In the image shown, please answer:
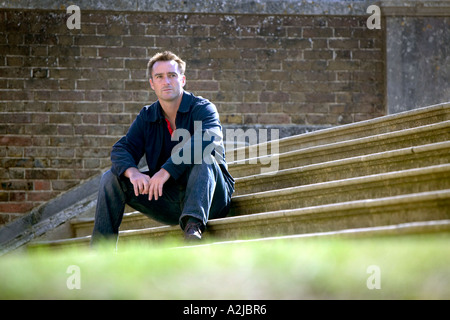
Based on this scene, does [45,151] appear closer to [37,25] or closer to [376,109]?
[37,25]

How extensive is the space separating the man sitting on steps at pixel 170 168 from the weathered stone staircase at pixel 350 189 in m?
0.21

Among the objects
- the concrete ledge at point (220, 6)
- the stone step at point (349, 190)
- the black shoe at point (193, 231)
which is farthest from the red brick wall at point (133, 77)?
the black shoe at point (193, 231)

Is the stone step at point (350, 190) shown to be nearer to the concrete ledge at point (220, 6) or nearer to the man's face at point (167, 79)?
the man's face at point (167, 79)

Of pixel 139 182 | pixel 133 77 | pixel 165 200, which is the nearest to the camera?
pixel 139 182

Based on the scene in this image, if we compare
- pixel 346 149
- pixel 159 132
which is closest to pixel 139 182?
pixel 159 132

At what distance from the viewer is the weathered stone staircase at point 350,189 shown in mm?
2662

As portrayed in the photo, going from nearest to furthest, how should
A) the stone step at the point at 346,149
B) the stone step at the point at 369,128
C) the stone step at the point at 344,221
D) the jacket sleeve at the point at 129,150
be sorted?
the stone step at the point at 344,221 < the jacket sleeve at the point at 129,150 < the stone step at the point at 346,149 < the stone step at the point at 369,128

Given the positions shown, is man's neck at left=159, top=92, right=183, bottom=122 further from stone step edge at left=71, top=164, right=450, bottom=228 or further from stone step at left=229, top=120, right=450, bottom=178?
stone step at left=229, top=120, right=450, bottom=178

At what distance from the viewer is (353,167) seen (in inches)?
144

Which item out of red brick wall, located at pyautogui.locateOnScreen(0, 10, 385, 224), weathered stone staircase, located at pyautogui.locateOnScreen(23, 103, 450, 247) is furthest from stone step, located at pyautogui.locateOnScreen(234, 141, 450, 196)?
red brick wall, located at pyautogui.locateOnScreen(0, 10, 385, 224)

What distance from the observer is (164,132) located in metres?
3.77

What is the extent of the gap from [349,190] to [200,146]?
0.84 metres

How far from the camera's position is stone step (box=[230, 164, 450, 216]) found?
9.61 feet

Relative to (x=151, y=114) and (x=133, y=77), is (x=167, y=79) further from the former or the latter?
(x=133, y=77)
